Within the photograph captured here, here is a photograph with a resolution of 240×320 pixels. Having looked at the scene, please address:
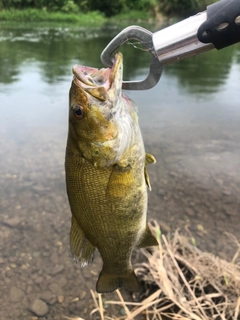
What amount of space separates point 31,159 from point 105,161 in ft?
17.0

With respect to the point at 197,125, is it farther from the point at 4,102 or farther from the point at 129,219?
the point at 129,219

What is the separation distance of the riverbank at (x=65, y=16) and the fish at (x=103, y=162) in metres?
30.0

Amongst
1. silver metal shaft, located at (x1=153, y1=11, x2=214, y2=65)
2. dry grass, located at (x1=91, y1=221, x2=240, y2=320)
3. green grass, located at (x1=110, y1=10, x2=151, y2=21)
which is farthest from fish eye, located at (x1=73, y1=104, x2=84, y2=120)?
green grass, located at (x1=110, y1=10, x2=151, y2=21)

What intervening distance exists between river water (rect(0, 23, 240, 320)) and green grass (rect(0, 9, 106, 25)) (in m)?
19.7

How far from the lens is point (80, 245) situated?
208 centimetres

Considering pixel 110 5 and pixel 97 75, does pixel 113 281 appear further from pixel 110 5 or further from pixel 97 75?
pixel 110 5

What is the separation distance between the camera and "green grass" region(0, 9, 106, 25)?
29.7m

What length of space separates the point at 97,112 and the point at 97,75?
0.18 m

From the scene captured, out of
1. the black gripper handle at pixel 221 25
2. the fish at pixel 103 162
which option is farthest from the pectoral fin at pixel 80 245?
the black gripper handle at pixel 221 25

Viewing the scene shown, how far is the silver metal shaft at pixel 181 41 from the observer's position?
1491 mm

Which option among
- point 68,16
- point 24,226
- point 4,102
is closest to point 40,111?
point 4,102

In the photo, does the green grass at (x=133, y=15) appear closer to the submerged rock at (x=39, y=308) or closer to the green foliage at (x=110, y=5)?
the green foliage at (x=110, y=5)

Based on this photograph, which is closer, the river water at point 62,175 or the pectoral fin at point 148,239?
the pectoral fin at point 148,239

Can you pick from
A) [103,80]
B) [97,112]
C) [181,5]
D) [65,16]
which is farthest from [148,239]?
[181,5]
